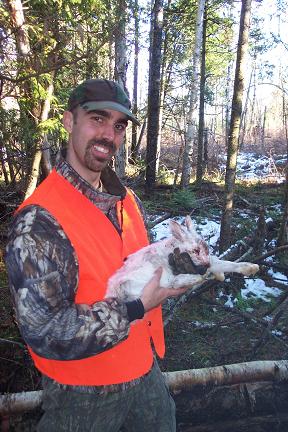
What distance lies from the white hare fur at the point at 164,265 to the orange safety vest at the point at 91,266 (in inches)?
3.0

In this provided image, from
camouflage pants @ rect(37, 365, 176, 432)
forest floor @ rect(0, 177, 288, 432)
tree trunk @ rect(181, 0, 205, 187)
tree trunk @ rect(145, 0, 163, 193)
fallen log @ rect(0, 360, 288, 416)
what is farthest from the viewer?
tree trunk @ rect(181, 0, 205, 187)

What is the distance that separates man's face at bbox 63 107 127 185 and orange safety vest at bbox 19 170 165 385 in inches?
6.8

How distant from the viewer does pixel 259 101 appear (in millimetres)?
59469

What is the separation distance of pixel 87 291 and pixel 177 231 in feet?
2.14

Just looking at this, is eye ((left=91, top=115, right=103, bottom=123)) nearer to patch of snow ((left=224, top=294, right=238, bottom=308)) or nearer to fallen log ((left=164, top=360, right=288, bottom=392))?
fallen log ((left=164, top=360, right=288, bottom=392))

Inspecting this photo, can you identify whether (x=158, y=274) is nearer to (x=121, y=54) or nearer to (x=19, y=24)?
(x=19, y=24)

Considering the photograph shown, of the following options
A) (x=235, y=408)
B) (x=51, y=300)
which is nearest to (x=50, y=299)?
(x=51, y=300)

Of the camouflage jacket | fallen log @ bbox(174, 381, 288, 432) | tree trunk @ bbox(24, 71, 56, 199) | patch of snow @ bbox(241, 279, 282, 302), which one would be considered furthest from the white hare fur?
tree trunk @ bbox(24, 71, 56, 199)

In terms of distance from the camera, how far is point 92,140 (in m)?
2.25

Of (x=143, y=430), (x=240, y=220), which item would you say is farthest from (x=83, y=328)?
(x=240, y=220)

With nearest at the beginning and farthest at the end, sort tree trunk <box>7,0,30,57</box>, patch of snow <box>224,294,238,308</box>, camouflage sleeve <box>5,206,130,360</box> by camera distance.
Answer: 1. camouflage sleeve <box>5,206,130,360</box>
2. patch of snow <box>224,294,238,308</box>
3. tree trunk <box>7,0,30,57</box>

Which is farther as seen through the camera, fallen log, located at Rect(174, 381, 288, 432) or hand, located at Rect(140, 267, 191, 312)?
fallen log, located at Rect(174, 381, 288, 432)

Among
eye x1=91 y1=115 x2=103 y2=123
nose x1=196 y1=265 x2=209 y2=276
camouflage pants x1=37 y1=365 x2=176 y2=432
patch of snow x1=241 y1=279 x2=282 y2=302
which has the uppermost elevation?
eye x1=91 y1=115 x2=103 y2=123

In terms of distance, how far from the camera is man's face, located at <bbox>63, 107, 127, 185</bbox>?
2.25 meters
